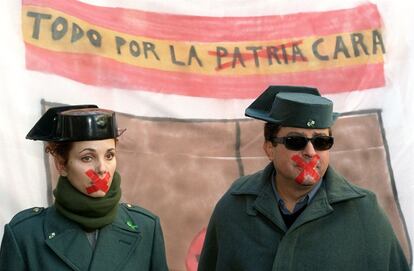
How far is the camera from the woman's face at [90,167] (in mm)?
3107

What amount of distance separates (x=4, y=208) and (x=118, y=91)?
3.08 ft

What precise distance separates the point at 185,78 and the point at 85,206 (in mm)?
1906

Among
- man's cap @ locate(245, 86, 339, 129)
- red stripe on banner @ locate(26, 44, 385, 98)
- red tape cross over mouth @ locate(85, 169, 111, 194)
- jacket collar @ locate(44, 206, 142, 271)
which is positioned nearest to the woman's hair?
red tape cross over mouth @ locate(85, 169, 111, 194)

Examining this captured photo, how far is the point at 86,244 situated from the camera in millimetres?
3166

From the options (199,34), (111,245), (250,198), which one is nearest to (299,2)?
(199,34)

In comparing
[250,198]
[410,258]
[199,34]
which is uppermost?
[199,34]

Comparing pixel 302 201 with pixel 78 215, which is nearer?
pixel 78 215

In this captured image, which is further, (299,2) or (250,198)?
(299,2)

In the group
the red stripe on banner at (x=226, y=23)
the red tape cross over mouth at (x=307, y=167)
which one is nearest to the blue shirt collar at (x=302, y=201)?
the red tape cross over mouth at (x=307, y=167)

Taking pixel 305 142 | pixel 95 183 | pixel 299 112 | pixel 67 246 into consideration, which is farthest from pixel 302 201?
pixel 67 246

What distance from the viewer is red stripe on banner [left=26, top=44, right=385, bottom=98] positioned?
15.1 ft

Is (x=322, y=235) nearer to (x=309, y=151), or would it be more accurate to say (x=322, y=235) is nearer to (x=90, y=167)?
(x=309, y=151)

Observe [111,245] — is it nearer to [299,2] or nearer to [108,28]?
[108,28]

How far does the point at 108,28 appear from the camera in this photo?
477cm
